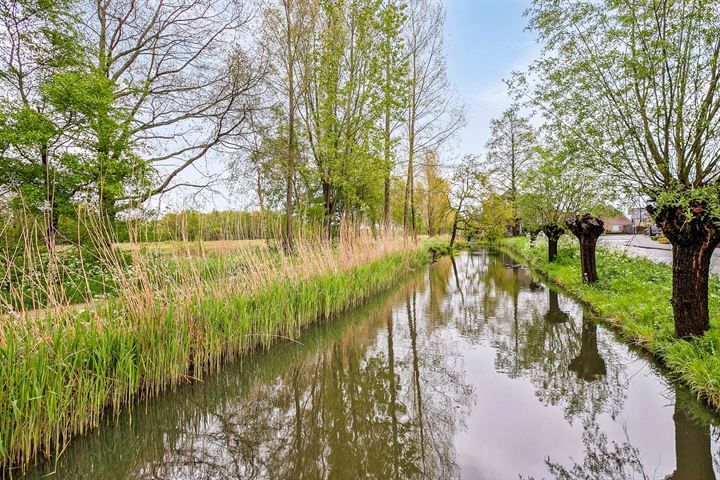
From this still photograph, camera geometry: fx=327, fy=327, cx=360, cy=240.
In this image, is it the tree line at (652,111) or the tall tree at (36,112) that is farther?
the tall tree at (36,112)

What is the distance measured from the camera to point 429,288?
988cm

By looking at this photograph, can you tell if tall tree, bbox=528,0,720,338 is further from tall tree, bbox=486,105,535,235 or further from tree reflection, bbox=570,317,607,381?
tall tree, bbox=486,105,535,235

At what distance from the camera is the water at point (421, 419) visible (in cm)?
236

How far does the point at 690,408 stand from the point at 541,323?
290 cm

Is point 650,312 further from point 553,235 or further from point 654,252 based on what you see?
point 654,252

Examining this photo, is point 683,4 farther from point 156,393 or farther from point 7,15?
point 7,15

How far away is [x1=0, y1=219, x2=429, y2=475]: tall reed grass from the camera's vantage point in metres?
2.29

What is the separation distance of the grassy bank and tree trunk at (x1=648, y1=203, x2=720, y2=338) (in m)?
5.04

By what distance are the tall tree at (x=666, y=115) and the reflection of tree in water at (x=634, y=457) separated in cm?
160

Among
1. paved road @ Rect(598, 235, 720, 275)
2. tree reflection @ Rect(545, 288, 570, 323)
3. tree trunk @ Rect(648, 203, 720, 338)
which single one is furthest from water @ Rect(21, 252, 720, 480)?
paved road @ Rect(598, 235, 720, 275)

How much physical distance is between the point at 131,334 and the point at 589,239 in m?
8.93

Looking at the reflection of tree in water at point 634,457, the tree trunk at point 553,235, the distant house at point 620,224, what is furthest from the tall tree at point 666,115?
the distant house at point 620,224

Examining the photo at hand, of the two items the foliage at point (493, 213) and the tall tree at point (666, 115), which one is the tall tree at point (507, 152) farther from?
the tall tree at point (666, 115)

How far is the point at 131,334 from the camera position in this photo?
10.1 feet
